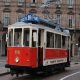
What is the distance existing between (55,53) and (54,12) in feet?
160

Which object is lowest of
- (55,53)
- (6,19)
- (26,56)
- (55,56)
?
(55,56)

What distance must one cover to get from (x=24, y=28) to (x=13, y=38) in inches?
36.8

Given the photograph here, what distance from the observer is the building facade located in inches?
2881

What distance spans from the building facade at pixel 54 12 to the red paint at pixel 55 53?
44790 millimetres

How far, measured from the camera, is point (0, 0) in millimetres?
73062

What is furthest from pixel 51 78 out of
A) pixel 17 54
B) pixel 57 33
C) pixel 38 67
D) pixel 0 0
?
pixel 0 0

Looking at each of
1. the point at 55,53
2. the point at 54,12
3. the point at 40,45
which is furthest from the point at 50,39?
the point at 54,12

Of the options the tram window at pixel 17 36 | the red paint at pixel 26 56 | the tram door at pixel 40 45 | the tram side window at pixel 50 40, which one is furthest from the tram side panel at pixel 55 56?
the tram window at pixel 17 36

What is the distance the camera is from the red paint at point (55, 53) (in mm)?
23734

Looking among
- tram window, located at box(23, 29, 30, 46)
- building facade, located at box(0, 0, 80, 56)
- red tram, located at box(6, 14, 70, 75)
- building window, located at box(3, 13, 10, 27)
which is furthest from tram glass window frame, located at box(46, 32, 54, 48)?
building window, located at box(3, 13, 10, 27)

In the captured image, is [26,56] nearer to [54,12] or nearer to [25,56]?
[25,56]

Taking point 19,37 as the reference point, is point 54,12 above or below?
above

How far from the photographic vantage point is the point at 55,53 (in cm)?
2550

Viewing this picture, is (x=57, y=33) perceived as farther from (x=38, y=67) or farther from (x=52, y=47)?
(x=38, y=67)
